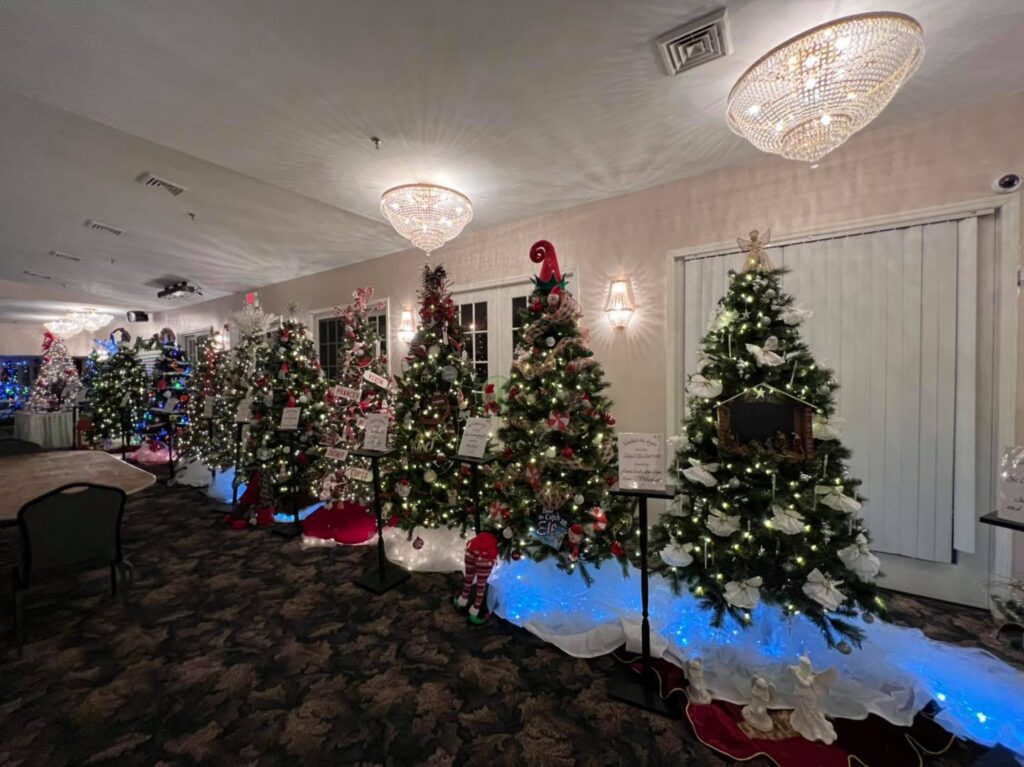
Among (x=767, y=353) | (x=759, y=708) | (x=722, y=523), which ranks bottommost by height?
(x=759, y=708)

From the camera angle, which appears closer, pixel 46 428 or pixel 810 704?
pixel 810 704

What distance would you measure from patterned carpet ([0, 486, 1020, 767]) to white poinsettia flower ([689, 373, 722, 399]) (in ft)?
4.84

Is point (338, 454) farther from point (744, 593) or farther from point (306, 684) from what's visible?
point (744, 593)

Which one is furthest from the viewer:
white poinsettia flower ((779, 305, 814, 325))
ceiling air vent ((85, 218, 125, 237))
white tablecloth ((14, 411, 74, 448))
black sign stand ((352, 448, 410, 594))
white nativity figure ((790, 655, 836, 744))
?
white tablecloth ((14, 411, 74, 448))

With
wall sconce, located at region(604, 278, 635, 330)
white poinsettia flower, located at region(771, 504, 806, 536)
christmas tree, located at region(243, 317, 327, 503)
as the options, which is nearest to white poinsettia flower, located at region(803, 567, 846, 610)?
white poinsettia flower, located at region(771, 504, 806, 536)

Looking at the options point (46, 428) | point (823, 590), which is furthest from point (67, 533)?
point (46, 428)

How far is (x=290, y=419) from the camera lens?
3682 mm

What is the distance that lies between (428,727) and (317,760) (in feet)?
1.43

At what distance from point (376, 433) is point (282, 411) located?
6.18 feet

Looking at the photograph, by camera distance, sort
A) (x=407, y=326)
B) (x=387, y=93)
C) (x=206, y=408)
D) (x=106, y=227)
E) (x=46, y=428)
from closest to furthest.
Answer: (x=387, y=93) < (x=106, y=227) < (x=206, y=408) < (x=407, y=326) < (x=46, y=428)

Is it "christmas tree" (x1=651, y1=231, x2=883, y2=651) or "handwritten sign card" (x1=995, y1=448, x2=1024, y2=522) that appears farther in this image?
"christmas tree" (x1=651, y1=231, x2=883, y2=651)

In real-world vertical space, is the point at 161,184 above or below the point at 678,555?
above

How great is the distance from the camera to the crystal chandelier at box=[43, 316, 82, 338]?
1041cm

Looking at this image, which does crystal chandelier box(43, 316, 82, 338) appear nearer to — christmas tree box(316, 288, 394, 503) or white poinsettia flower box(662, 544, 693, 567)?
christmas tree box(316, 288, 394, 503)
